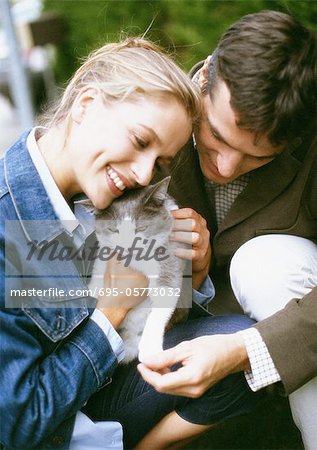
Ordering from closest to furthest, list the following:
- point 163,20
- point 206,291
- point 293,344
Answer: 1. point 293,344
2. point 206,291
3. point 163,20

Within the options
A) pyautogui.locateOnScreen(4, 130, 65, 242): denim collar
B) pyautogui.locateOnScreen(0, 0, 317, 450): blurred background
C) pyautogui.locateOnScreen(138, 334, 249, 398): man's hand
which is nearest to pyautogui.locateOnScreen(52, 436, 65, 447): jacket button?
pyautogui.locateOnScreen(138, 334, 249, 398): man's hand

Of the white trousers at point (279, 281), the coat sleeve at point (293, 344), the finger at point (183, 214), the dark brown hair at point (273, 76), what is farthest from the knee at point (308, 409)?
the dark brown hair at point (273, 76)

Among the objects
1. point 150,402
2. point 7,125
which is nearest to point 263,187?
point 150,402

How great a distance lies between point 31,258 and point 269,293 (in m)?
0.72

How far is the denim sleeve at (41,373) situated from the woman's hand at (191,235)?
404 mm

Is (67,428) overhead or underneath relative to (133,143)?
underneath

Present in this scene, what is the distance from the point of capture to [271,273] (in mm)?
1706

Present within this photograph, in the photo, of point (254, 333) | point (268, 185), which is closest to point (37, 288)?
point (254, 333)

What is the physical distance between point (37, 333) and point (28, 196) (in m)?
0.35

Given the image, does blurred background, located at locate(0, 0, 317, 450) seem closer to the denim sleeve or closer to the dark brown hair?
the dark brown hair

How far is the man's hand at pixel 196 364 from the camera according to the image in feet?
4.80

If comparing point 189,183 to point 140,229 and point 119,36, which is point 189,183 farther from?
point 119,36

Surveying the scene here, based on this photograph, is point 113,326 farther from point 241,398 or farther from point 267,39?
point 267,39

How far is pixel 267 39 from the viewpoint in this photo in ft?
5.14
